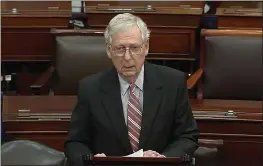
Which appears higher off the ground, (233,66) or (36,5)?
(36,5)

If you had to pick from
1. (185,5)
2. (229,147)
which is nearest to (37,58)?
(185,5)

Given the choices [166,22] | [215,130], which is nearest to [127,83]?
[215,130]

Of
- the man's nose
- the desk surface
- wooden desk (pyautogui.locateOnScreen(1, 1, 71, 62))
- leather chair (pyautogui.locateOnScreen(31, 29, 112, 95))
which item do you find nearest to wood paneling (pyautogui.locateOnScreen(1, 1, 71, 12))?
wooden desk (pyautogui.locateOnScreen(1, 1, 71, 62))

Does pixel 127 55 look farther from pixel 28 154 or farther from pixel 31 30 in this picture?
pixel 31 30

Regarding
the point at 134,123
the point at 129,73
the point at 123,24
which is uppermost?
the point at 123,24

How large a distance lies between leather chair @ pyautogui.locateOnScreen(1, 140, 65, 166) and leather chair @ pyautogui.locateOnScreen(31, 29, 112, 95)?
1.07 meters

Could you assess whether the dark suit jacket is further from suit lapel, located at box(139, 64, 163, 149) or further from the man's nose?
the man's nose

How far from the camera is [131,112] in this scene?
1.41 meters

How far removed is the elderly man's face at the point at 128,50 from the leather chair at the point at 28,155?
33 cm

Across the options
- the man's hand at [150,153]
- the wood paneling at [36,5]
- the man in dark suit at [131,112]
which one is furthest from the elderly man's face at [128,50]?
the wood paneling at [36,5]

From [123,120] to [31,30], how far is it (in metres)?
1.46

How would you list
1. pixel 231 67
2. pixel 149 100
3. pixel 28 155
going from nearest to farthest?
pixel 28 155
pixel 149 100
pixel 231 67

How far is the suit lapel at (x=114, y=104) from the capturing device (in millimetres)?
1396

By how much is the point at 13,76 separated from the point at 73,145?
1470mm
